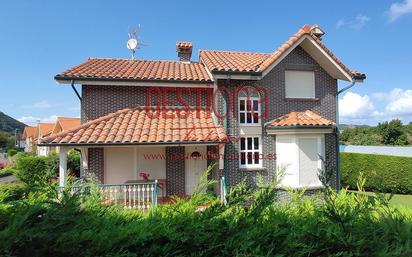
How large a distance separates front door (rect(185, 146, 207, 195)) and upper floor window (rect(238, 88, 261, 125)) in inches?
103

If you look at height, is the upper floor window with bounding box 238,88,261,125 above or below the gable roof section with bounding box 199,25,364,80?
below

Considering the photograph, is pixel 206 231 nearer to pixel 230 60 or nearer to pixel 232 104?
pixel 232 104

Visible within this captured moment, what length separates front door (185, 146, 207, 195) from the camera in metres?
13.9

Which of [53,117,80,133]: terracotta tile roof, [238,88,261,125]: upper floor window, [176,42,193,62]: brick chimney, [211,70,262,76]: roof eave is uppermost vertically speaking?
[176,42,193,62]: brick chimney

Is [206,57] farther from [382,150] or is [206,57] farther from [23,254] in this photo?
[382,150]

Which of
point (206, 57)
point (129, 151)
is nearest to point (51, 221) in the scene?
point (129, 151)

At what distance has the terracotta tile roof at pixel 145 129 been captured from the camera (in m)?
11.2

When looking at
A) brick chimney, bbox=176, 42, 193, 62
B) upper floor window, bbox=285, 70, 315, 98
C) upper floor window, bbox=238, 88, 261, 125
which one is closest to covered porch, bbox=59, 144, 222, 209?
upper floor window, bbox=238, 88, 261, 125

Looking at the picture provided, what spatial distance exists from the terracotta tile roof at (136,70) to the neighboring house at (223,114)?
0.18ft

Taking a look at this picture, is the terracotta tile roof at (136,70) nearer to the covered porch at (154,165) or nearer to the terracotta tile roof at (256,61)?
the terracotta tile roof at (256,61)

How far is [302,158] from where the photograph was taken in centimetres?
1312

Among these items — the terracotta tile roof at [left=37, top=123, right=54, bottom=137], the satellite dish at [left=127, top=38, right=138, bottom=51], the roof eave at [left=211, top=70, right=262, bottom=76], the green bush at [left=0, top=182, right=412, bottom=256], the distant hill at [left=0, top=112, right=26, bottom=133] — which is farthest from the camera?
the distant hill at [left=0, top=112, right=26, bottom=133]

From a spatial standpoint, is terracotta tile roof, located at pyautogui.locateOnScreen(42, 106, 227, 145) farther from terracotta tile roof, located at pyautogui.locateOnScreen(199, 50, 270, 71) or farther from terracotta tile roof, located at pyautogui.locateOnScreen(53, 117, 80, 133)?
terracotta tile roof, located at pyautogui.locateOnScreen(53, 117, 80, 133)

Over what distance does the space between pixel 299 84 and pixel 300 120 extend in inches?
96.9
